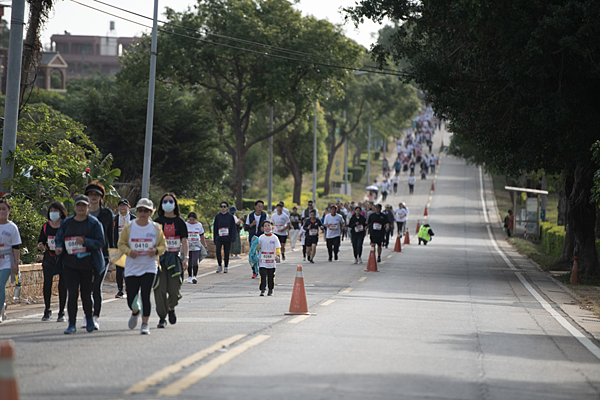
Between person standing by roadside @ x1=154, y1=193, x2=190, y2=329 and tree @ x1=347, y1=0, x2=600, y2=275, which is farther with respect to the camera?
tree @ x1=347, y1=0, x2=600, y2=275

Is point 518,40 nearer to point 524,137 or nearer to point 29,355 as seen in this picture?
point 524,137

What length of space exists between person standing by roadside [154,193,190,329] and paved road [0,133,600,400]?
1.22 feet

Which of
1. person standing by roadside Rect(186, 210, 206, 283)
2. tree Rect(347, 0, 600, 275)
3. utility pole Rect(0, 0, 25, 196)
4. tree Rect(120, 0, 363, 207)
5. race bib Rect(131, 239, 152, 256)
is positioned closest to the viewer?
race bib Rect(131, 239, 152, 256)

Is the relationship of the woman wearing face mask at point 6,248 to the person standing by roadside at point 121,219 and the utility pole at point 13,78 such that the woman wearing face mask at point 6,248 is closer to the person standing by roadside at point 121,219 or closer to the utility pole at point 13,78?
the person standing by roadside at point 121,219

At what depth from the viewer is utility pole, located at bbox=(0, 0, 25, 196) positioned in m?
14.5

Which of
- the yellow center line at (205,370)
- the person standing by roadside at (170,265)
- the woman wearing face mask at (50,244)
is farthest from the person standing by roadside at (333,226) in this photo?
the yellow center line at (205,370)

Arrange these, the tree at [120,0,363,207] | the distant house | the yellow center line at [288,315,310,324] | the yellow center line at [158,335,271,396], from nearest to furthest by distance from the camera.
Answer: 1. the yellow center line at [158,335,271,396]
2. the yellow center line at [288,315,310,324]
3. the tree at [120,0,363,207]
4. the distant house

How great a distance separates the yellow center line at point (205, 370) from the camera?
6.35 m

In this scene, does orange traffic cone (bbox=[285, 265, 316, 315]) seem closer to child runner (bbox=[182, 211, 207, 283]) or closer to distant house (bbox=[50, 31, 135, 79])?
child runner (bbox=[182, 211, 207, 283])

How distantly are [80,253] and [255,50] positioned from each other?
2761 cm

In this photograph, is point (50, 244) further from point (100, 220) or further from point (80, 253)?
point (80, 253)

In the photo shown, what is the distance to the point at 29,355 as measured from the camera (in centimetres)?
800

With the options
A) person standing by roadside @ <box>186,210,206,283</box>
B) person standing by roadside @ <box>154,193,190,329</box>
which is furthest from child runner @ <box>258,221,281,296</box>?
person standing by roadside @ <box>154,193,190,329</box>

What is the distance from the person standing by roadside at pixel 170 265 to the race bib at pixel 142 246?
0.52 meters
